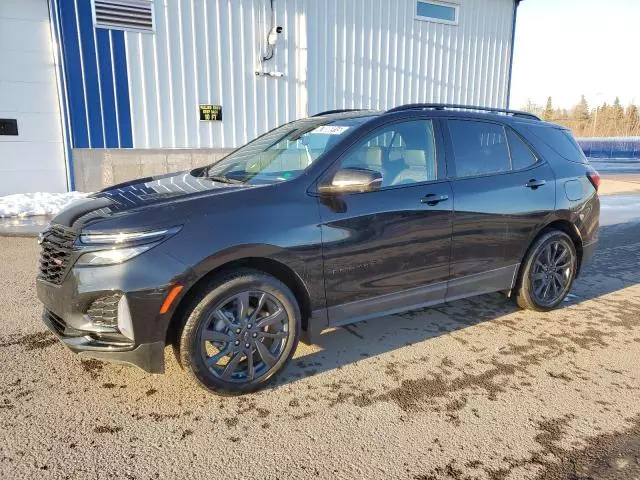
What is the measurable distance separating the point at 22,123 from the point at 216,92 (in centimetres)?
356

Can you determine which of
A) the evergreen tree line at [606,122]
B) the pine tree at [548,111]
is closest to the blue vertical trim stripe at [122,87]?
the evergreen tree line at [606,122]

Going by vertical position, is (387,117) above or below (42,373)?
above

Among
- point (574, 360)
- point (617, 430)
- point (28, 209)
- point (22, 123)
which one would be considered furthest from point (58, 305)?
point (22, 123)

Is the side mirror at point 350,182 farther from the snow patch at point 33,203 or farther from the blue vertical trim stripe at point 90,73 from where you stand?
the blue vertical trim stripe at point 90,73

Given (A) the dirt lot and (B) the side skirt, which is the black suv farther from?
(A) the dirt lot

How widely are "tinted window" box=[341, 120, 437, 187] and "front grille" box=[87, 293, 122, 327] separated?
67.9 inches

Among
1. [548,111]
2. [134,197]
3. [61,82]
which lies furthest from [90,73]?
[548,111]

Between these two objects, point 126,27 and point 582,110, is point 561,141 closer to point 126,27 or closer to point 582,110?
point 126,27

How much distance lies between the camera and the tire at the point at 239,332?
2836 millimetres

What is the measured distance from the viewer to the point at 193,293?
286 centimetres

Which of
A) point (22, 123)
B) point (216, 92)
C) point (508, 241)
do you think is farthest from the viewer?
point (216, 92)

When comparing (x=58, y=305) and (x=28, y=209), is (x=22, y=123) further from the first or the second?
(x=58, y=305)

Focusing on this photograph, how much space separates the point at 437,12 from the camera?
11.9m

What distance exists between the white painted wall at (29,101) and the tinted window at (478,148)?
8010 millimetres
